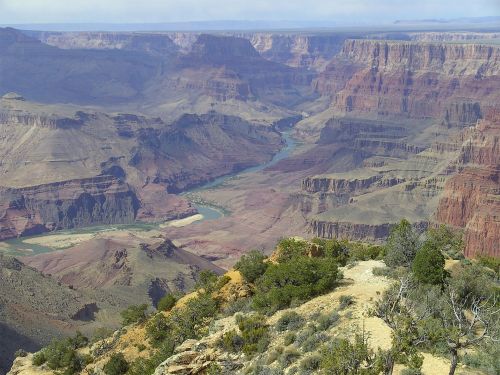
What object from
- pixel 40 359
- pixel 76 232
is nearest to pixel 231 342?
pixel 40 359

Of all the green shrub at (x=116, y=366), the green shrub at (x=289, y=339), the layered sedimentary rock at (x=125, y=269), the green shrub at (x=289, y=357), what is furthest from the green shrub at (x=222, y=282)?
the layered sedimentary rock at (x=125, y=269)

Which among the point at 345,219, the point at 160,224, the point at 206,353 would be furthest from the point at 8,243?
the point at 206,353

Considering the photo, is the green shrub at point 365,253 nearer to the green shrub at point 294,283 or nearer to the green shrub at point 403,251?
the green shrub at point 403,251

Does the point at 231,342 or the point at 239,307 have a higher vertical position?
the point at 231,342

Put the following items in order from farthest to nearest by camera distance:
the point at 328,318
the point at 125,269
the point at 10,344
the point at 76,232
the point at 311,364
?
the point at 76,232
the point at 125,269
the point at 10,344
the point at 328,318
the point at 311,364

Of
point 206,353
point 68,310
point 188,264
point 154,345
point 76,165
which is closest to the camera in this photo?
point 206,353

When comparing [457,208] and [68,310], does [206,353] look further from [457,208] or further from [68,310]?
[457,208]

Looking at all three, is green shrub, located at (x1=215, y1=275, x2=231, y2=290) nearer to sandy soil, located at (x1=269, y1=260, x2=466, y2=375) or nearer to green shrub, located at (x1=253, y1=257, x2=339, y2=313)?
green shrub, located at (x1=253, y1=257, x2=339, y2=313)

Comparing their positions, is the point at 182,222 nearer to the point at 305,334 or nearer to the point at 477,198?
the point at 477,198
